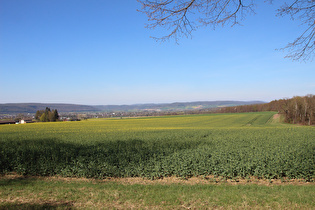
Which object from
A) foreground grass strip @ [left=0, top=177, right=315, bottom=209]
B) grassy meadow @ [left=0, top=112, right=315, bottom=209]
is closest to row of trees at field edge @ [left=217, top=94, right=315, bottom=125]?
grassy meadow @ [left=0, top=112, right=315, bottom=209]

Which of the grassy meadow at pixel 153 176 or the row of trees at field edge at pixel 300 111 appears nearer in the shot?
the grassy meadow at pixel 153 176

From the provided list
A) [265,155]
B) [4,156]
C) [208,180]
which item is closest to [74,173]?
[4,156]

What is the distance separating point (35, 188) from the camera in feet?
26.6

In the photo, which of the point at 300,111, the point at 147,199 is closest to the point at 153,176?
the point at 147,199

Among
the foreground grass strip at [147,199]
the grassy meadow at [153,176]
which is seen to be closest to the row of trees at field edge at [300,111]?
the grassy meadow at [153,176]

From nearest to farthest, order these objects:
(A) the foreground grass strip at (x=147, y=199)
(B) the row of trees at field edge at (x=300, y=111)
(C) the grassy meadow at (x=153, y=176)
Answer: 1. (A) the foreground grass strip at (x=147, y=199)
2. (C) the grassy meadow at (x=153, y=176)
3. (B) the row of trees at field edge at (x=300, y=111)

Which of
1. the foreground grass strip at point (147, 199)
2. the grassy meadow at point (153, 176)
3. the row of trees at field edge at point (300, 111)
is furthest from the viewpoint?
the row of trees at field edge at point (300, 111)

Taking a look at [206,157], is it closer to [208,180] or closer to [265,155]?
[208,180]

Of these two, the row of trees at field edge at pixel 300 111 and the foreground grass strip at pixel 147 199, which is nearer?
the foreground grass strip at pixel 147 199

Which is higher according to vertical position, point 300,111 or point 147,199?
point 300,111

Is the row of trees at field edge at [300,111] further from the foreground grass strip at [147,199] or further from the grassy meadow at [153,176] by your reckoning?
the foreground grass strip at [147,199]

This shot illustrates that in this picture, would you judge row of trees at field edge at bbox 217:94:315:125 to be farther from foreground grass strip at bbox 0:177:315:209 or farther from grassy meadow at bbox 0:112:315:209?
foreground grass strip at bbox 0:177:315:209

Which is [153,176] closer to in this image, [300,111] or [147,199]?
[147,199]

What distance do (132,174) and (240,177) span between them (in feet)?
18.5
